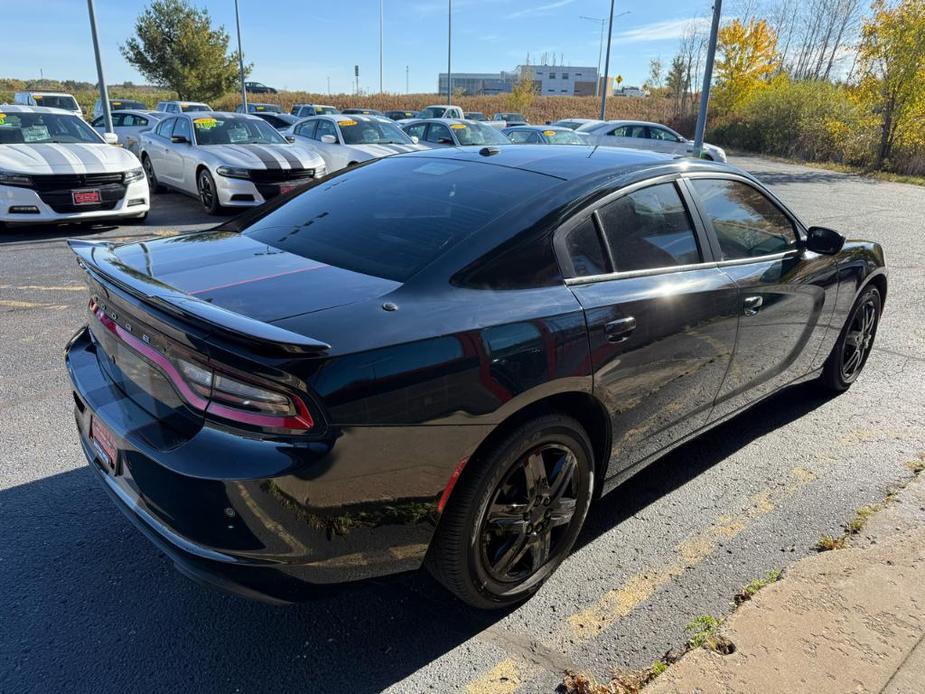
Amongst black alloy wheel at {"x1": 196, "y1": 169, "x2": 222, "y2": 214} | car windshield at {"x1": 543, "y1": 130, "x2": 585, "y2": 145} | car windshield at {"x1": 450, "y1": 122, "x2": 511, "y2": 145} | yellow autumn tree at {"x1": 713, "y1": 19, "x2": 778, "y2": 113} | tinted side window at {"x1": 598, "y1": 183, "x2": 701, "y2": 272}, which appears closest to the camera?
tinted side window at {"x1": 598, "y1": 183, "x2": 701, "y2": 272}

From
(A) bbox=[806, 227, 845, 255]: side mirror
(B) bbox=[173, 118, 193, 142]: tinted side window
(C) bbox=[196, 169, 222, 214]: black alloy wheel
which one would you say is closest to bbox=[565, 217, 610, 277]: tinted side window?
(A) bbox=[806, 227, 845, 255]: side mirror

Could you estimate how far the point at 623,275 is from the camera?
2.71 meters

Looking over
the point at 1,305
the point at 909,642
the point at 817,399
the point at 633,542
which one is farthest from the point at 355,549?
the point at 1,305

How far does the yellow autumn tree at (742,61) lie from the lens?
3625 cm

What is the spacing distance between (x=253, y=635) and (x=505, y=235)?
167 cm

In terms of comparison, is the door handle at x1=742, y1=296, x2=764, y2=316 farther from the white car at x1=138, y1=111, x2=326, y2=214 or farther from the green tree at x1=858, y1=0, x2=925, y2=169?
the green tree at x1=858, y1=0, x2=925, y2=169

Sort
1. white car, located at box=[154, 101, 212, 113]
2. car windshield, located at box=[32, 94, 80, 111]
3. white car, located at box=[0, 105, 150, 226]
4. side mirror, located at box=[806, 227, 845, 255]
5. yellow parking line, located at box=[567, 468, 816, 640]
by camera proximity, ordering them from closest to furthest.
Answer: yellow parking line, located at box=[567, 468, 816, 640]
side mirror, located at box=[806, 227, 845, 255]
white car, located at box=[0, 105, 150, 226]
white car, located at box=[154, 101, 212, 113]
car windshield, located at box=[32, 94, 80, 111]

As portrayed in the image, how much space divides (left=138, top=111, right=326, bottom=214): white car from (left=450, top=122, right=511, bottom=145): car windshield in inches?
154

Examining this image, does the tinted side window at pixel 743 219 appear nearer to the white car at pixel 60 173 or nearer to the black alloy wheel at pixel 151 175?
the white car at pixel 60 173

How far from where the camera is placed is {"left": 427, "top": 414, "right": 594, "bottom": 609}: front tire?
220cm

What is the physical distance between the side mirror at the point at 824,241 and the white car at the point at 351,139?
9.16 meters

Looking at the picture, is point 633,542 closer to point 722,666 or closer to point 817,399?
point 722,666

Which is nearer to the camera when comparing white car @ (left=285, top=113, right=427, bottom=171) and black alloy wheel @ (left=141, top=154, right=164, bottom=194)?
white car @ (left=285, top=113, right=427, bottom=171)

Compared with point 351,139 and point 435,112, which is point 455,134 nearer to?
point 351,139
